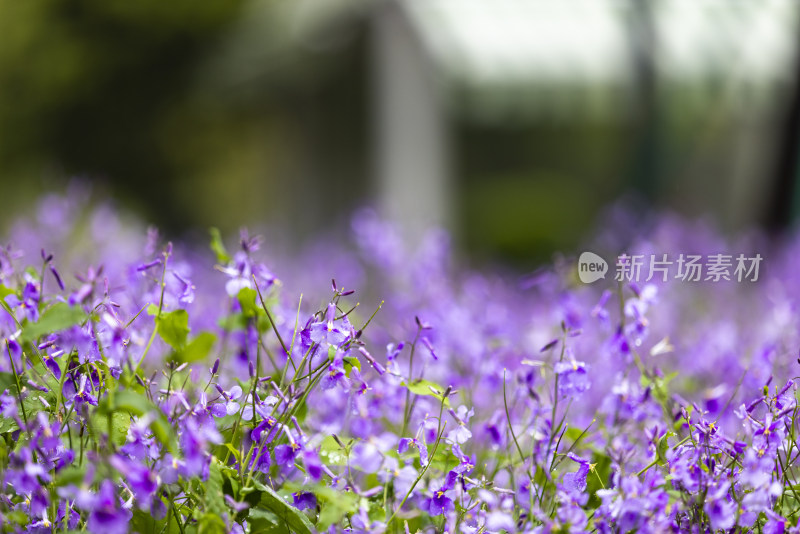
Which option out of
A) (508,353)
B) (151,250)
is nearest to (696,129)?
(508,353)

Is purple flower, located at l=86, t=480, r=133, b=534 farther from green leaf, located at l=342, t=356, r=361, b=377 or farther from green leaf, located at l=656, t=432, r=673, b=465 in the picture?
green leaf, located at l=656, t=432, r=673, b=465

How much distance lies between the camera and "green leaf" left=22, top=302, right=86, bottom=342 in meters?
1.46

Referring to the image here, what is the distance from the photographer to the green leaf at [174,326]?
5.43 feet

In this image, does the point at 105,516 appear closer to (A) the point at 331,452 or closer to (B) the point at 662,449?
(A) the point at 331,452

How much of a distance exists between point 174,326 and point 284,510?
38 cm

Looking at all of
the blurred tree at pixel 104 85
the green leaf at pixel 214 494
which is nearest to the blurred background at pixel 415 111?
the blurred tree at pixel 104 85

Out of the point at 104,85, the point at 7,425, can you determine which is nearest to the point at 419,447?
the point at 7,425

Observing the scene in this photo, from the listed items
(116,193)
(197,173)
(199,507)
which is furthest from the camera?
(197,173)

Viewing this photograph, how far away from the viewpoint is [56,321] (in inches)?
57.7

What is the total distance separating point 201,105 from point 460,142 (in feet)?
22.7

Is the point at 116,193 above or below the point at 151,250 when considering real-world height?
above

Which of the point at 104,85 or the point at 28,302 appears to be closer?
the point at 28,302

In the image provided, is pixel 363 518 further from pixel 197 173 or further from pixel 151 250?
pixel 197 173

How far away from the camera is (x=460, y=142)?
543 inches
